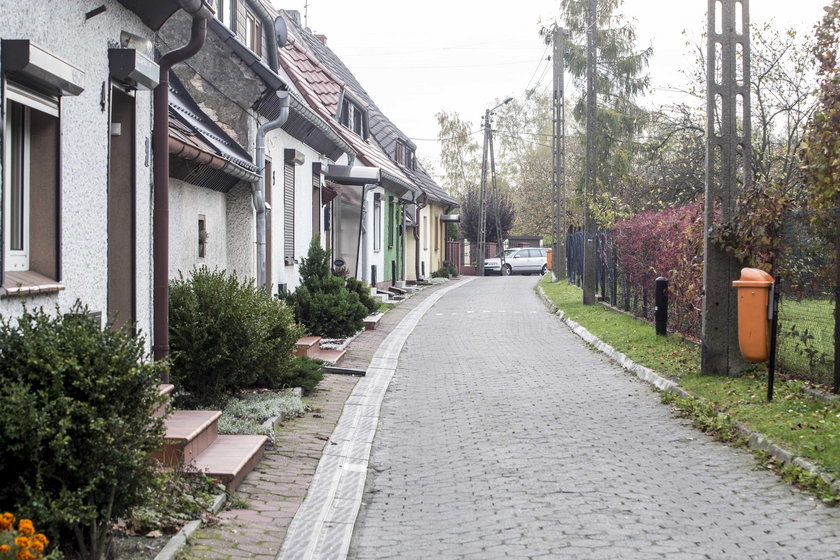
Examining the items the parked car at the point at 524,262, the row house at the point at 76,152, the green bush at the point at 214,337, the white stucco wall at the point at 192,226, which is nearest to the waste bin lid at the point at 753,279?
the green bush at the point at 214,337

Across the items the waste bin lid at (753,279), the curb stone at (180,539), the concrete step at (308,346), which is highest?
the waste bin lid at (753,279)

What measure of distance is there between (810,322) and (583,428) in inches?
122

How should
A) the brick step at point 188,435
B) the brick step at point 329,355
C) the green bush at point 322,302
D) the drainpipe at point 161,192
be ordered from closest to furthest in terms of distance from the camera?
the brick step at point 188,435 → the drainpipe at point 161,192 → the brick step at point 329,355 → the green bush at point 322,302

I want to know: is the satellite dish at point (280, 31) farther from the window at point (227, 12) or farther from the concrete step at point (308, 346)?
the concrete step at point (308, 346)

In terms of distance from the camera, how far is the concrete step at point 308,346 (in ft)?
43.3

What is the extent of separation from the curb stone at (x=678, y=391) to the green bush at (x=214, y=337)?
4.45 metres

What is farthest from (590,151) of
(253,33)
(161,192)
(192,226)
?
(161,192)

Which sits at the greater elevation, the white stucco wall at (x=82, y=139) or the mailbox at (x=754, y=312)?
the white stucco wall at (x=82, y=139)

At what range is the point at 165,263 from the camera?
856 cm

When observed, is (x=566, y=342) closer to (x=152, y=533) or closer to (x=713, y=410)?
(x=713, y=410)

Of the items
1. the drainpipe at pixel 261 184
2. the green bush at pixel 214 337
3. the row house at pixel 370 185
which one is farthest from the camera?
the row house at pixel 370 185

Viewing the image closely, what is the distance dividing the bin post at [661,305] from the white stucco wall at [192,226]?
6.77 m

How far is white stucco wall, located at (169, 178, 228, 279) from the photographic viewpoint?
11102 millimetres

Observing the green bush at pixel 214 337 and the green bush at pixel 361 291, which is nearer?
the green bush at pixel 214 337
